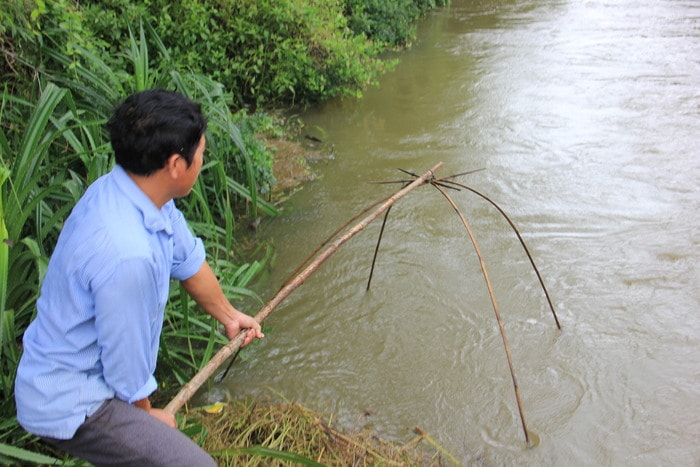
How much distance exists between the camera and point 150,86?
3170 millimetres

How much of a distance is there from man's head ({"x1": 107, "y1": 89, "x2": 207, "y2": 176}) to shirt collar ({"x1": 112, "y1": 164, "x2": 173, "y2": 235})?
22 mm

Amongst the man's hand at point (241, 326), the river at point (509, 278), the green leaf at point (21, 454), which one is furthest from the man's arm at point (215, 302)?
the river at point (509, 278)

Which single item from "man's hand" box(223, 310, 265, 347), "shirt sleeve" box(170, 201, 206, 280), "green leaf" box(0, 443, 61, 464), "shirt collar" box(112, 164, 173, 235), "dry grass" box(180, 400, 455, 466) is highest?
"shirt collar" box(112, 164, 173, 235)

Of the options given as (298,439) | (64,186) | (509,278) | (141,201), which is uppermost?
(141,201)

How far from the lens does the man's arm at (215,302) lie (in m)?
1.58

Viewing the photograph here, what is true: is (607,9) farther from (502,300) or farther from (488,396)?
(488,396)

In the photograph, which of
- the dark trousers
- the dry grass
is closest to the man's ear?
the dark trousers

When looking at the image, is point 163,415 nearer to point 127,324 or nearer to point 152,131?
point 127,324

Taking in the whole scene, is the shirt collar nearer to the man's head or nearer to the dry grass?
the man's head

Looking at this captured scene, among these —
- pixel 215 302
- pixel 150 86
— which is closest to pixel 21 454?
pixel 215 302

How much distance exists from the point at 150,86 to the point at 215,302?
1958mm

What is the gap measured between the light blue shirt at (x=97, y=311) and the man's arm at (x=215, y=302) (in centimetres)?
28

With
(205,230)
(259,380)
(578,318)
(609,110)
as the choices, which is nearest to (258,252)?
(205,230)

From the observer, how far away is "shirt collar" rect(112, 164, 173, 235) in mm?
1222
